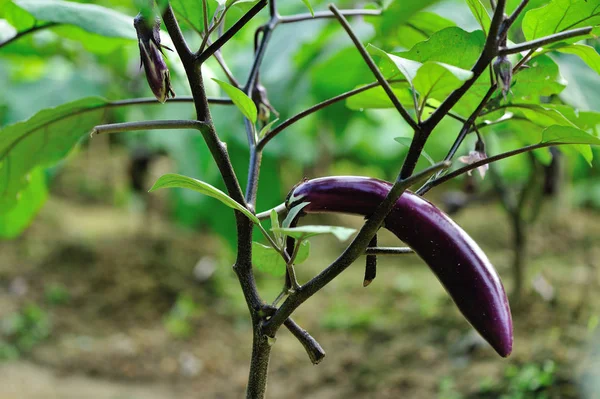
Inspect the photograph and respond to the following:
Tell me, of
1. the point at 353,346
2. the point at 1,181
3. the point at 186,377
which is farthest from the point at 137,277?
the point at 1,181

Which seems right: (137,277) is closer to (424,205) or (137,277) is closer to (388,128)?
(388,128)

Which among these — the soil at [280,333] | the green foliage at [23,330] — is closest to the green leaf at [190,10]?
the soil at [280,333]

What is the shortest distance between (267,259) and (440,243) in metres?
0.12

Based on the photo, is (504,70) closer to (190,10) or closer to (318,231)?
(318,231)

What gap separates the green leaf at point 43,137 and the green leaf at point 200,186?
26 cm

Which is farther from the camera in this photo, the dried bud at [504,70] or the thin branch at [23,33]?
the thin branch at [23,33]

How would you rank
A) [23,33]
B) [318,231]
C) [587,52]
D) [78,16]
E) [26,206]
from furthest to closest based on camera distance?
[26,206] → [23,33] → [78,16] → [587,52] → [318,231]

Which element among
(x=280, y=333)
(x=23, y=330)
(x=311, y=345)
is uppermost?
(x=23, y=330)

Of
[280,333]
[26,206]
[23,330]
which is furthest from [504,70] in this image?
[23,330]

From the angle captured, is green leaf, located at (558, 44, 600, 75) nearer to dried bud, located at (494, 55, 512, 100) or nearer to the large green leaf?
dried bud, located at (494, 55, 512, 100)

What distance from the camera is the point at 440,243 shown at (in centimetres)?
36

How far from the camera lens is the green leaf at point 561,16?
1.34ft

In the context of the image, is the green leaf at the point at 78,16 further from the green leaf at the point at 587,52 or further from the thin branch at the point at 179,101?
the green leaf at the point at 587,52

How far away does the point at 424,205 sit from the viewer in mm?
373
